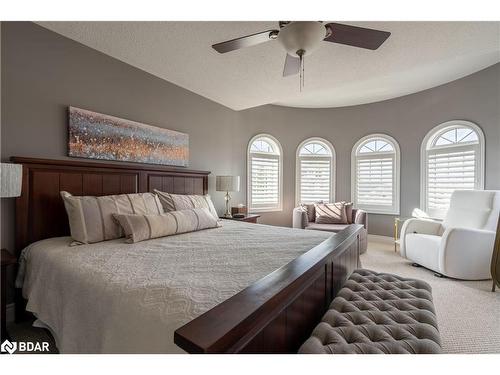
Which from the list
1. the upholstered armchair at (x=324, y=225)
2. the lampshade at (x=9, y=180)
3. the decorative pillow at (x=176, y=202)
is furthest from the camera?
the upholstered armchair at (x=324, y=225)

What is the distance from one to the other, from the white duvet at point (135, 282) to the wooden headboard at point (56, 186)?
0.25 meters

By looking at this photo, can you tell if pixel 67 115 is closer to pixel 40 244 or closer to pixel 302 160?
pixel 40 244

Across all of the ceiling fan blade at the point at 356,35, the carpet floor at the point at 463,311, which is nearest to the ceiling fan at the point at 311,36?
the ceiling fan blade at the point at 356,35

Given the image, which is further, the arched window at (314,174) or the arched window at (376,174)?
the arched window at (314,174)

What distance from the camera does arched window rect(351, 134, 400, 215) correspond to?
4746 mm

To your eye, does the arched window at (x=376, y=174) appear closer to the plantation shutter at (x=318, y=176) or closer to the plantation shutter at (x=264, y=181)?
the plantation shutter at (x=318, y=176)

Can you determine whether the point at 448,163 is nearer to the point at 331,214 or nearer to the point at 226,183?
the point at 331,214

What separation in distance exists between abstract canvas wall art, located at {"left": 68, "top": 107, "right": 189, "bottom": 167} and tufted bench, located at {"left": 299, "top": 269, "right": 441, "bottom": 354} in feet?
8.27

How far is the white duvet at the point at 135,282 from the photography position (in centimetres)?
93

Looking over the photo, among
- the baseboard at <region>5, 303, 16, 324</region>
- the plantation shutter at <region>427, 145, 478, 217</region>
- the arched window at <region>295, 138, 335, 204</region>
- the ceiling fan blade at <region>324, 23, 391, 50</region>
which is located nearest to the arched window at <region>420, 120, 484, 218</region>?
the plantation shutter at <region>427, 145, 478, 217</region>

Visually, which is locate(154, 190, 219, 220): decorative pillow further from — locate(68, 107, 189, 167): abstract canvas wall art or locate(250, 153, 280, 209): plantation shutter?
locate(250, 153, 280, 209): plantation shutter
